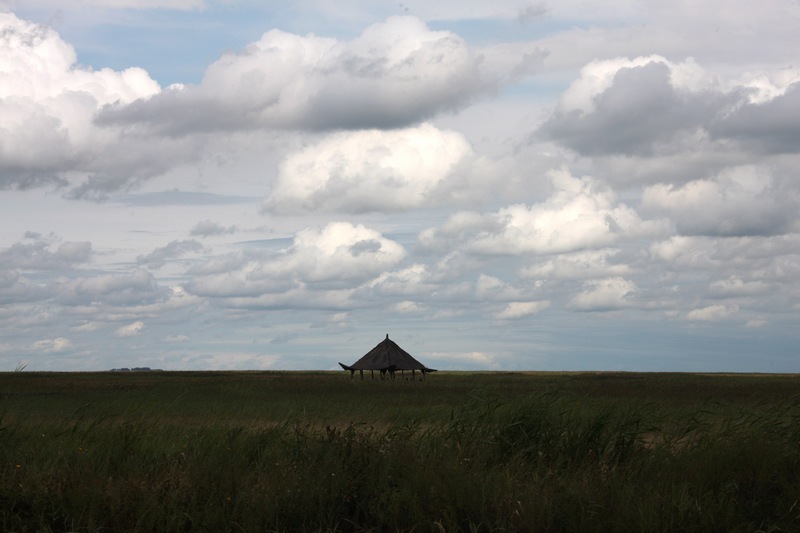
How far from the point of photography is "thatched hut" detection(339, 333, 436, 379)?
6281 centimetres

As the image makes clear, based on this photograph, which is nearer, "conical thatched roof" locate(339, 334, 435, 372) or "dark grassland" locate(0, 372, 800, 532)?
"dark grassland" locate(0, 372, 800, 532)

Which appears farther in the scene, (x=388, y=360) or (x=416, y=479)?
(x=388, y=360)

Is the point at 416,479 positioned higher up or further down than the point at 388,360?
further down

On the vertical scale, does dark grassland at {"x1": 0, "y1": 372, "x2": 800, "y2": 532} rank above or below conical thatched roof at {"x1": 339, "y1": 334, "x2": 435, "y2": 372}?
below

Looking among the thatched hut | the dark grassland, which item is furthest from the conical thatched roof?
the dark grassland

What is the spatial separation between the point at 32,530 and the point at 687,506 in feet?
21.7

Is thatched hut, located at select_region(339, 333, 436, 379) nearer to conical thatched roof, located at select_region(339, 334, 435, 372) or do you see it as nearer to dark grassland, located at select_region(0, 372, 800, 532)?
conical thatched roof, located at select_region(339, 334, 435, 372)

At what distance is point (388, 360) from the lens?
208 ft

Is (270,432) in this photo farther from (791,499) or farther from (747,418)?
(747,418)

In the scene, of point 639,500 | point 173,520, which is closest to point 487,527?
point 639,500

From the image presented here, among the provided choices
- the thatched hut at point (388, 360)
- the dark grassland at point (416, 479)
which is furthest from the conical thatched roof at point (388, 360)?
the dark grassland at point (416, 479)

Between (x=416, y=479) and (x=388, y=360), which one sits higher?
(x=388, y=360)

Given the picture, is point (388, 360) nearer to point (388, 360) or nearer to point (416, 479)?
point (388, 360)

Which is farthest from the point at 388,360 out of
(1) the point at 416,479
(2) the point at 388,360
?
(1) the point at 416,479
